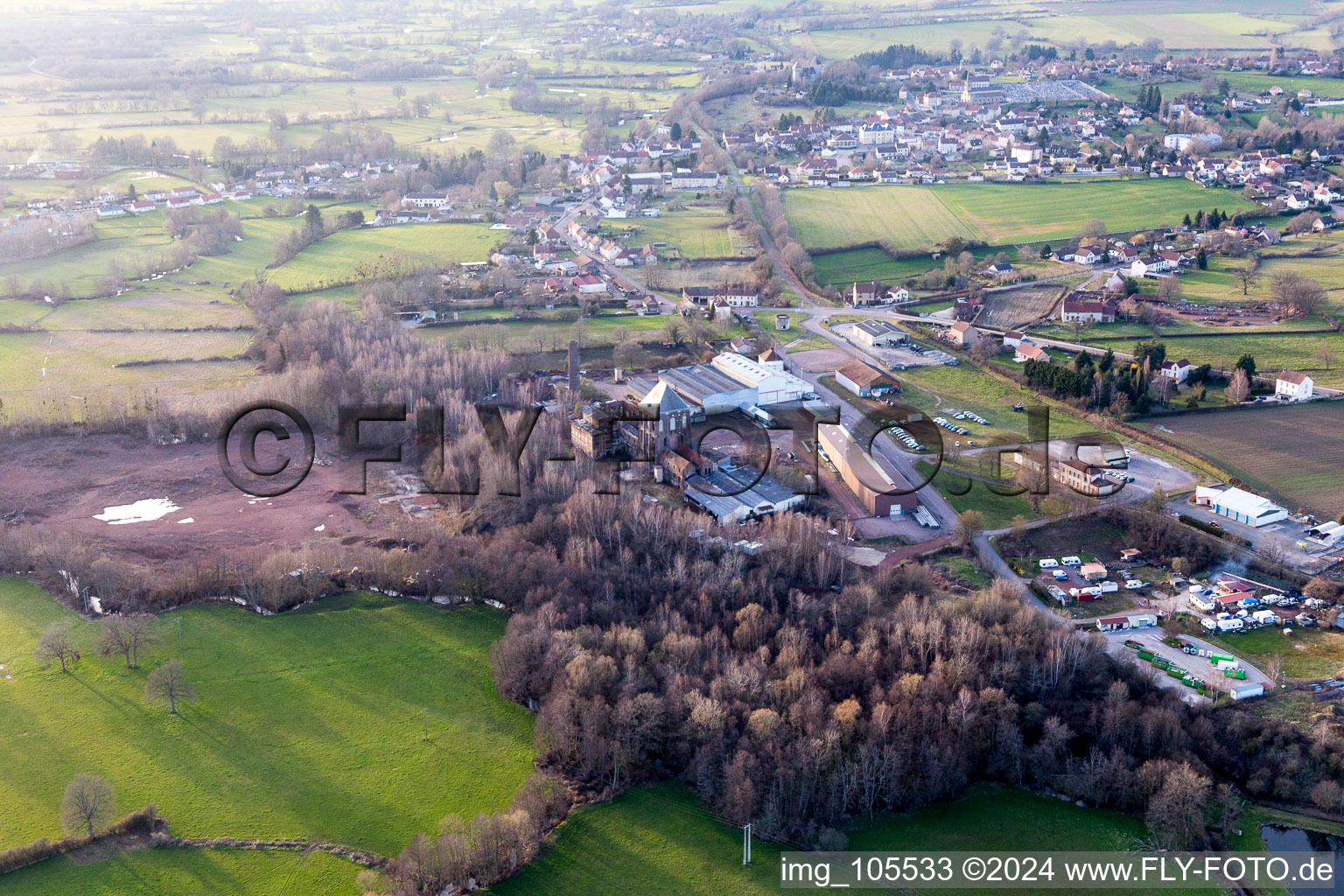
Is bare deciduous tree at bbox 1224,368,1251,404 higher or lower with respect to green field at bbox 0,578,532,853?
higher

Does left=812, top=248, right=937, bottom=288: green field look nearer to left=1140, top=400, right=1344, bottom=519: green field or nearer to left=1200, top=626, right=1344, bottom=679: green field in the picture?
left=1140, top=400, right=1344, bottom=519: green field

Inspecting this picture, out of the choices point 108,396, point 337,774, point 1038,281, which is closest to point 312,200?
point 108,396

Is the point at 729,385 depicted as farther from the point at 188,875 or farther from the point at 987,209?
the point at 987,209

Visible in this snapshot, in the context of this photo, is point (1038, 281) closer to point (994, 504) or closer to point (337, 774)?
point (994, 504)

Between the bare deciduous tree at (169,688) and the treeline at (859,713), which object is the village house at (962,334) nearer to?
the treeline at (859,713)

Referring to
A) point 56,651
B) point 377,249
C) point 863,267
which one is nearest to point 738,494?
point 56,651

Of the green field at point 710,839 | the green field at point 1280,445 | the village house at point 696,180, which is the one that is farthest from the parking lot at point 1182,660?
the village house at point 696,180

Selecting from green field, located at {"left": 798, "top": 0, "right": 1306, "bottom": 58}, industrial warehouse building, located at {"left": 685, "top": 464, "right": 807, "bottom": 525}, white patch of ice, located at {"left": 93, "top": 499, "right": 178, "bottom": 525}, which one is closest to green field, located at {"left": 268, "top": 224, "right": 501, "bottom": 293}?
white patch of ice, located at {"left": 93, "top": 499, "right": 178, "bottom": 525}
